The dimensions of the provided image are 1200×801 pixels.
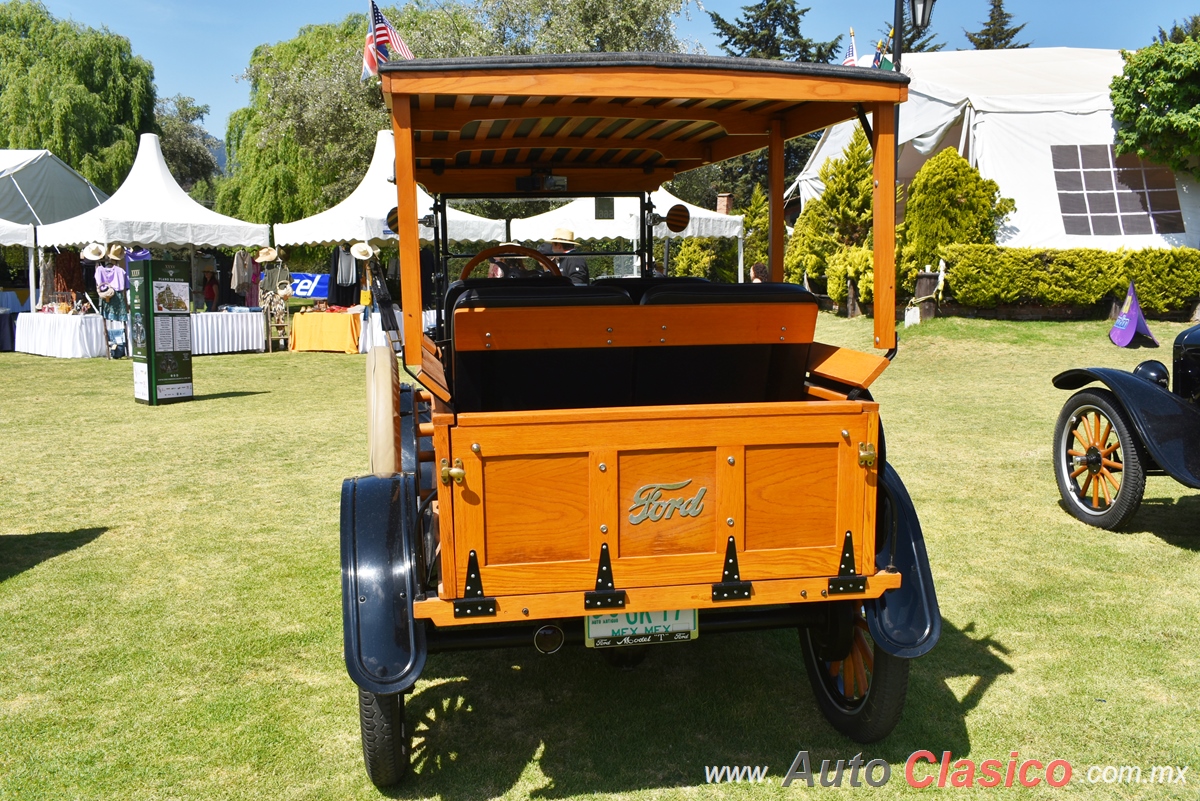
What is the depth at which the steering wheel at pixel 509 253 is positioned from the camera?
5109mm

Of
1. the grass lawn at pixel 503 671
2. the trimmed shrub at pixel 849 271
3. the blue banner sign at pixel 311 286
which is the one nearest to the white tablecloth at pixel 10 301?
the blue banner sign at pixel 311 286

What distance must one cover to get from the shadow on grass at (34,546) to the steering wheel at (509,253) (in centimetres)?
279

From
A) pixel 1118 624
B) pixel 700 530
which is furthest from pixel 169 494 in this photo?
pixel 1118 624

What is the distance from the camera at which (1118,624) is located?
444 centimetres

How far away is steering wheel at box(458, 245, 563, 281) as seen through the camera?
5.11 meters

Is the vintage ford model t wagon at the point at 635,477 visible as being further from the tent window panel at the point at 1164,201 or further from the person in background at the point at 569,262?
the tent window panel at the point at 1164,201

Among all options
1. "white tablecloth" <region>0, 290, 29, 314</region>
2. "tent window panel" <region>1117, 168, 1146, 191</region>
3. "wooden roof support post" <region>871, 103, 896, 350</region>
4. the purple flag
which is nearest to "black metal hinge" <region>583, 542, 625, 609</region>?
"wooden roof support post" <region>871, 103, 896, 350</region>

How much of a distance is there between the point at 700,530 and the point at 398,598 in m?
0.94

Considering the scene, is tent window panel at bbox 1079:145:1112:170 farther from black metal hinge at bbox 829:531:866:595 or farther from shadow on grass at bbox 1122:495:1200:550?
black metal hinge at bbox 829:531:866:595

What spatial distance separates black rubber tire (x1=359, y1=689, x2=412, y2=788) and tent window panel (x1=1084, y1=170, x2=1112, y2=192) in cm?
1727

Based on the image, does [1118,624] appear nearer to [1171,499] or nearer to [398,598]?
[1171,499]

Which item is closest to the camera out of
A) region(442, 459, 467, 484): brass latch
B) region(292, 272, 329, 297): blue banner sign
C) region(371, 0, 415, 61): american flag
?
region(442, 459, 467, 484): brass latch

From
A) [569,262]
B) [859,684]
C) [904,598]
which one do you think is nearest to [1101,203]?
[569,262]

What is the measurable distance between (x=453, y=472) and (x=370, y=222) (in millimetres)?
14899
